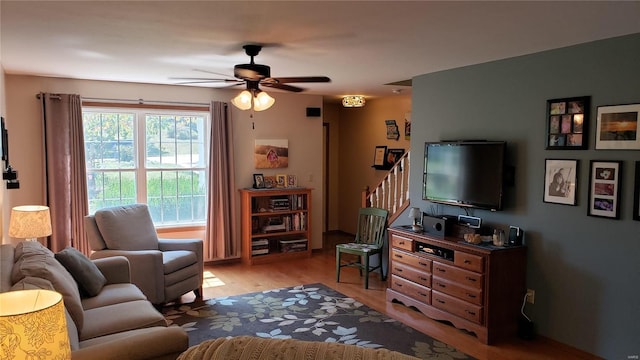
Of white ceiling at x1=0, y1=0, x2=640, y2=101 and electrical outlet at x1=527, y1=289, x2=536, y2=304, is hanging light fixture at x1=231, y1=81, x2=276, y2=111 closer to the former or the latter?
white ceiling at x1=0, y1=0, x2=640, y2=101

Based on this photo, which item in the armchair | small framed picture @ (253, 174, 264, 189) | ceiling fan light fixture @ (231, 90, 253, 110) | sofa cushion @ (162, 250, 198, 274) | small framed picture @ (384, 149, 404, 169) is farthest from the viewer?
small framed picture @ (384, 149, 404, 169)

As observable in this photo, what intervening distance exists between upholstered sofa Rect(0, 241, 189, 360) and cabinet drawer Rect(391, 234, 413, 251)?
2.37 m

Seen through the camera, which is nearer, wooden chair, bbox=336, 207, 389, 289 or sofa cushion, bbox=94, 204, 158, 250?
sofa cushion, bbox=94, 204, 158, 250

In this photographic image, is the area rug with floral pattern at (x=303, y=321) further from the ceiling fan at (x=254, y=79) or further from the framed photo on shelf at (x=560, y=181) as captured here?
the ceiling fan at (x=254, y=79)

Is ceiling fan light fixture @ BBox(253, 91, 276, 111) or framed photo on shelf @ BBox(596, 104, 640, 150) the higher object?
ceiling fan light fixture @ BBox(253, 91, 276, 111)

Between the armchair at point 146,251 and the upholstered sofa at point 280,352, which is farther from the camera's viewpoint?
the armchair at point 146,251

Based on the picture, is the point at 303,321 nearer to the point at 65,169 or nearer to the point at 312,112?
the point at 65,169

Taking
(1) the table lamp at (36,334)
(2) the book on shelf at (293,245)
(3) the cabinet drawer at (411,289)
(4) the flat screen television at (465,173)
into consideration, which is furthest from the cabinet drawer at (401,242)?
(1) the table lamp at (36,334)

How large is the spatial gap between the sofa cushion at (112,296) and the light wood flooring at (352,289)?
1188 mm

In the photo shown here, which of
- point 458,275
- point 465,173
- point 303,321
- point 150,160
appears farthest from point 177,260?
point 465,173

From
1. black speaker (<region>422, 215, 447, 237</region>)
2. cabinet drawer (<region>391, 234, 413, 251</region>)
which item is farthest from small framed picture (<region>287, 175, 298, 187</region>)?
black speaker (<region>422, 215, 447, 237</region>)

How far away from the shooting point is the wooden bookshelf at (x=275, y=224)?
617 cm

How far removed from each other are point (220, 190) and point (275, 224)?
36.0 inches

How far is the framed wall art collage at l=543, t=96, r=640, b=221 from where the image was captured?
3.15m
